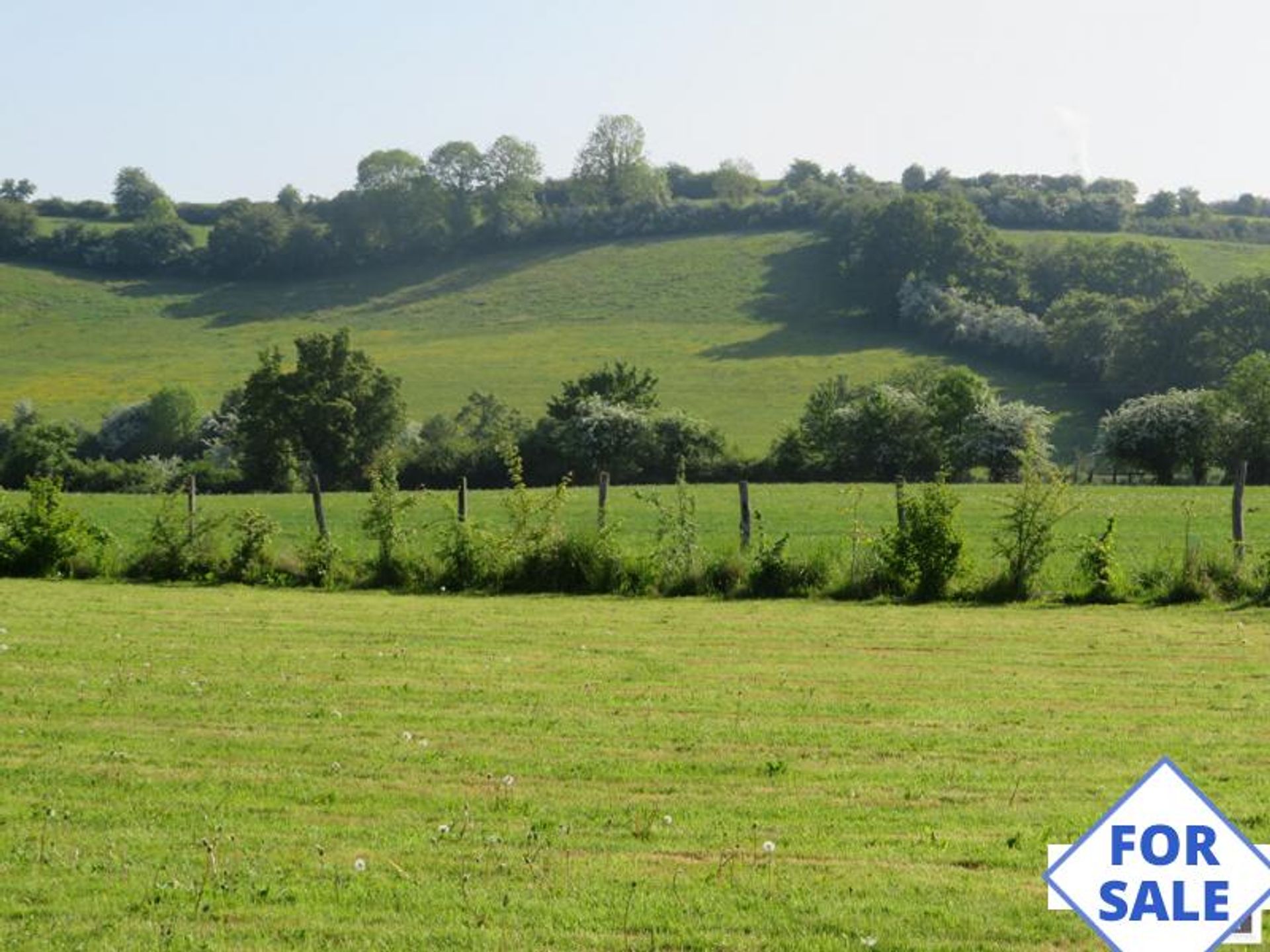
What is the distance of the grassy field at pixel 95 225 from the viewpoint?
142500mm

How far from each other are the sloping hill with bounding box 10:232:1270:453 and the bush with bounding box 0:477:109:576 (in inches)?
2230

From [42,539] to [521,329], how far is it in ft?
313

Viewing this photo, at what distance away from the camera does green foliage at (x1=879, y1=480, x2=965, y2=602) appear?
25516 millimetres

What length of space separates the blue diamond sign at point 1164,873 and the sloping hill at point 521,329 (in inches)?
3006

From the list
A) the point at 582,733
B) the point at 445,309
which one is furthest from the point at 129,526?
the point at 445,309

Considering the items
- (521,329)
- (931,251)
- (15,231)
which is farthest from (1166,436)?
(15,231)

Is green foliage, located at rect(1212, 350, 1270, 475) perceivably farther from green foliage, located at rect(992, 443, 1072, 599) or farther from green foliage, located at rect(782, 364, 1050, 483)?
green foliage, located at rect(992, 443, 1072, 599)

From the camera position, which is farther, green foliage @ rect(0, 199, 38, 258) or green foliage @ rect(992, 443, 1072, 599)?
green foliage @ rect(0, 199, 38, 258)

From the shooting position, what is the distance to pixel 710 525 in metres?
42.6

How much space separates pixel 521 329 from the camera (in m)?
123

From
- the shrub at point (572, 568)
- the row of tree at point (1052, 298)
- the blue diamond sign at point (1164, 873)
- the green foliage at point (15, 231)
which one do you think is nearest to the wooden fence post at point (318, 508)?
the shrub at point (572, 568)

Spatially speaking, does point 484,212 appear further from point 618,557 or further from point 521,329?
point 618,557

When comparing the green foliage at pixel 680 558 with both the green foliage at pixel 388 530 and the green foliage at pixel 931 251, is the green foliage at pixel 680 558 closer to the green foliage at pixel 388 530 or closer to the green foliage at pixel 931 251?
the green foliage at pixel 388 530

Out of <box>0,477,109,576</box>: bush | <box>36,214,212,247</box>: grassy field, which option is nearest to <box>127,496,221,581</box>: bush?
<box>0,477,109,576</box>: bush
